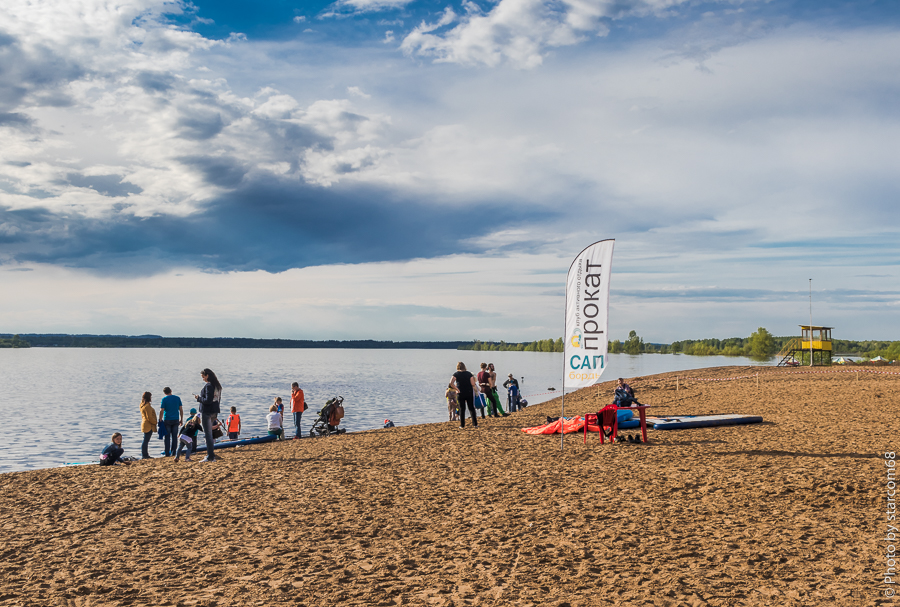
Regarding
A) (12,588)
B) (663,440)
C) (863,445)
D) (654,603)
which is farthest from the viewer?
(663,440)

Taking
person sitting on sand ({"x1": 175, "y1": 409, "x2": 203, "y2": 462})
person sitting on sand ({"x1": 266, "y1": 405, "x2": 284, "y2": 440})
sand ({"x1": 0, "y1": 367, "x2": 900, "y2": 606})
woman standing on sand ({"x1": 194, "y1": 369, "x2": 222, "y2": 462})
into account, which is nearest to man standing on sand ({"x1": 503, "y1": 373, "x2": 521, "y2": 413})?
person sitting on sand ({"x1": 266, "y1": 405, "x2": 284, "y2": 440})

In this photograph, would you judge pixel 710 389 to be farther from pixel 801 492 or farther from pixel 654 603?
pixel 654 603

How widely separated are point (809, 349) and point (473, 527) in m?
57.4

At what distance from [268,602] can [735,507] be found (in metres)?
5.97

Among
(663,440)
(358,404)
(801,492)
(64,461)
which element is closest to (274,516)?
(801,492)

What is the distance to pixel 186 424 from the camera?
14594mm

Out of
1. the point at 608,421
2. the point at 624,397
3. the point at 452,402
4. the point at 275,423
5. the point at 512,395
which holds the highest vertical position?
the point at 624,397

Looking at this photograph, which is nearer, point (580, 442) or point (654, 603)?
point (654, 603)

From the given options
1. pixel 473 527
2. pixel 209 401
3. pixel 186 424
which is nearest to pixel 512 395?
pixel 186 424

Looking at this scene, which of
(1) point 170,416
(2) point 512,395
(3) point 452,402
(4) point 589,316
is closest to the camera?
(4) point 589,316

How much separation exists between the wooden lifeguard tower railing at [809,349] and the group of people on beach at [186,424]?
46944 mm

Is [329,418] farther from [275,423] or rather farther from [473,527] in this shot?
[473,527]

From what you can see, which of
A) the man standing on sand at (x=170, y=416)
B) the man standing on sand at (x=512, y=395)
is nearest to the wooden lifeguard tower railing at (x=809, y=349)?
the man standing on sand at (x=512, y=395)

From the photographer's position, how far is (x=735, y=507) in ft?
25.4
